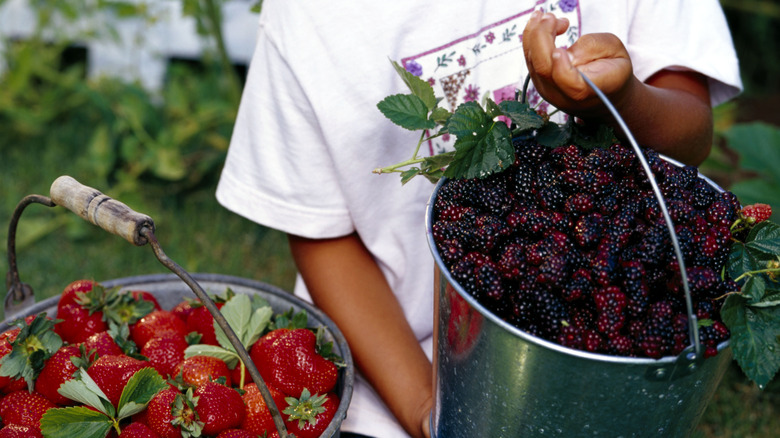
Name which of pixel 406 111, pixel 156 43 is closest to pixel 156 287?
pixel 406 111

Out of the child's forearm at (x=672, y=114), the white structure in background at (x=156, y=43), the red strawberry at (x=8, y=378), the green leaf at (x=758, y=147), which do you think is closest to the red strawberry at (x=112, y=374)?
the red strawberry at (x=8, y=378)

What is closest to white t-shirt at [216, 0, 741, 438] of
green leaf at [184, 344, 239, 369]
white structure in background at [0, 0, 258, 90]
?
green leaf at [184, 344, 239, 369]

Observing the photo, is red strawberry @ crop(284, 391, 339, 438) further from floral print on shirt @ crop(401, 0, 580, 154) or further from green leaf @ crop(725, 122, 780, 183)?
green leaf @ crop(725, 122, 780, 183)

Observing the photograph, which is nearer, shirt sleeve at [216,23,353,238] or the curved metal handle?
the curved metal handle

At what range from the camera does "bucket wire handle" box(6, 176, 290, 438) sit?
29.1 inches

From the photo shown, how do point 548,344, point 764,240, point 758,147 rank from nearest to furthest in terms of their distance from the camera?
point 548,344 → point 764,240 → point 758,147

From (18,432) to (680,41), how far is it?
108 cm

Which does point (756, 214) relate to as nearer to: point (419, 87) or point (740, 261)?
point (740, 261)

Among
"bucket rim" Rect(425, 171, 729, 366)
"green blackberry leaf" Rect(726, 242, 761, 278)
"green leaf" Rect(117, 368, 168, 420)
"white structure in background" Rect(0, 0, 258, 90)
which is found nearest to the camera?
"bucket rim" Rect(425, 171, 729, 366)

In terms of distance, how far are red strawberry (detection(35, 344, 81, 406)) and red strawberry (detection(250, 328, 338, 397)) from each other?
0.23m

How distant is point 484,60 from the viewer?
108 centimetres

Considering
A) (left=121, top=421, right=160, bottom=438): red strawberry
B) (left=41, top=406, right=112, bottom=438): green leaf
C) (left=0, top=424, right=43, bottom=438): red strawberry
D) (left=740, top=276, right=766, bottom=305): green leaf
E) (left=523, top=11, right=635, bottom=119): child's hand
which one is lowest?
(left=0, top=424, right=43, bottom=438): red strawberry

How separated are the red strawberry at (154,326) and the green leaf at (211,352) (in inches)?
2.7

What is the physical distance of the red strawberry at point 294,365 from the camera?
89cm
